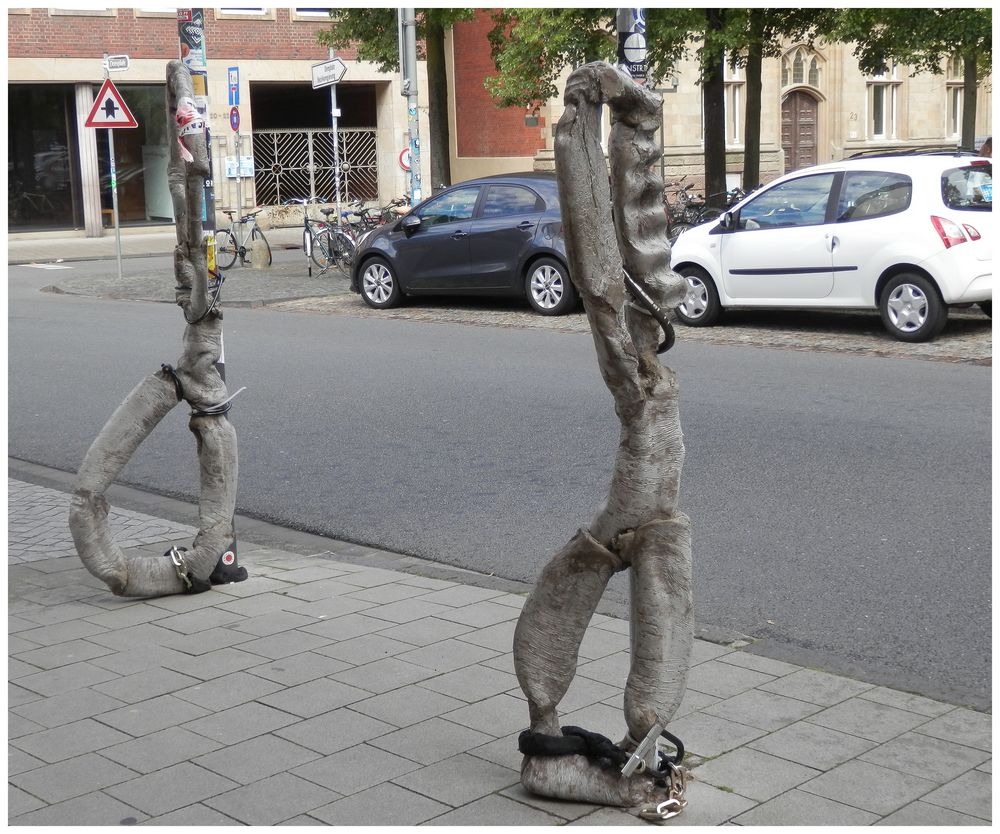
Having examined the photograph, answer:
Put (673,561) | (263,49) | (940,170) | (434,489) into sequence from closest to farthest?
(673,561) → (434,489) → (940,170) → (263,49)

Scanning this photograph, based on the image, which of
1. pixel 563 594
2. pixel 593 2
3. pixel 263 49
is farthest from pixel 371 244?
pixel 263 49

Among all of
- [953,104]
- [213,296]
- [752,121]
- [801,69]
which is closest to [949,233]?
[213,296]

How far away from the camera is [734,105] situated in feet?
133

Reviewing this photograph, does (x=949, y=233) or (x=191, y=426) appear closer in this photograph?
(x=191, y=426)

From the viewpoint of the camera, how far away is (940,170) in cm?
1302

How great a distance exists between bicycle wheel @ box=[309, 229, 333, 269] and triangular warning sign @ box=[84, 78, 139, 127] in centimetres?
355

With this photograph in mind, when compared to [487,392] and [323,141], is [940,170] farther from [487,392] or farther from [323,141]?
[323,141]

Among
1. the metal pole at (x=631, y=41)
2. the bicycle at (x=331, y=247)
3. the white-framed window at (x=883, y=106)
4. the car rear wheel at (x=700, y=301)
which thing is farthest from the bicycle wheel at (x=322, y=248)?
the white-framed window at (x=883, y=106)

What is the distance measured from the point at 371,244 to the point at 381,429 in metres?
8.12

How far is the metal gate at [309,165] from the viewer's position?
3694 centimetres

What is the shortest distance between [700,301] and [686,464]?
6.88m

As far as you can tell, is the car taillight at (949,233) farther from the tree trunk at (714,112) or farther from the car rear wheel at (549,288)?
the tree trunk at (714,112)

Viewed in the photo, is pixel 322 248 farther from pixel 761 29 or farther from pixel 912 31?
pixel 912 31

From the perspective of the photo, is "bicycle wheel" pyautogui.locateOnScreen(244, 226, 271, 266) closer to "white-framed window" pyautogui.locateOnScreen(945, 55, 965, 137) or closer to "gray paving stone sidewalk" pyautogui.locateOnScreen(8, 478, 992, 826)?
"gray paving stone sidewalk" pyautogui.locateOnScreen(8, 478, 992, 826)
